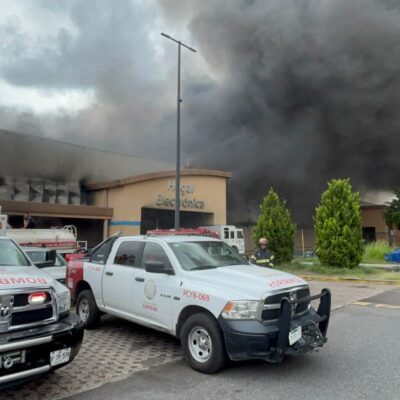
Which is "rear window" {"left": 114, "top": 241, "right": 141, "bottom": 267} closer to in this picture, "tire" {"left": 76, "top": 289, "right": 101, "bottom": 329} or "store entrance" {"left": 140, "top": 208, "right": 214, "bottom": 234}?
"tire" {"left": 76, "top": 289, "right": 101, "bottom": 329}

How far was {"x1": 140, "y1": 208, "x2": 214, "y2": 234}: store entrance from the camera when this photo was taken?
27703mm

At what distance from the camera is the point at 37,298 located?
3.47 m

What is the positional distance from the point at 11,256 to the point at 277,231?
1270cm

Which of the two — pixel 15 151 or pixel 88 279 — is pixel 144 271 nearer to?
pixel 88 279

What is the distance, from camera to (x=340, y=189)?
48.5ft

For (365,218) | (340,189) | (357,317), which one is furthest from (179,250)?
(365,218)

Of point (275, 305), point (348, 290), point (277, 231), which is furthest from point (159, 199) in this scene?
point (275, 305)

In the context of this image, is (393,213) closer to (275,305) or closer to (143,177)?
(143,177)

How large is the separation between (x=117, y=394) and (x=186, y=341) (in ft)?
3.03

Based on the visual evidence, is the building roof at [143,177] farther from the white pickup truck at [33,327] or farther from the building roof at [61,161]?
the white pickup truck at [33,327]

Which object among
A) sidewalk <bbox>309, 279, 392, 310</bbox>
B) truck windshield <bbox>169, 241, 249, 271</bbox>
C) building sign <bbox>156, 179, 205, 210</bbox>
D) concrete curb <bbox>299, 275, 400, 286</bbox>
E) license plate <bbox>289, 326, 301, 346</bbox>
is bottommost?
sidewalk <bbox>309, 279, 392, 310</bbox>

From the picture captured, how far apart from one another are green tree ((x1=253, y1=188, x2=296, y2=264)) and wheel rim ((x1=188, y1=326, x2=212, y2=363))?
1194cm

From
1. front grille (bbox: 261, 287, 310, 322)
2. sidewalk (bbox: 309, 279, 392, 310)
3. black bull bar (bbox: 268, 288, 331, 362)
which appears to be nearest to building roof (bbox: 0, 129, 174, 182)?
sidewalk (bbox: 309, 279, 392, 310)

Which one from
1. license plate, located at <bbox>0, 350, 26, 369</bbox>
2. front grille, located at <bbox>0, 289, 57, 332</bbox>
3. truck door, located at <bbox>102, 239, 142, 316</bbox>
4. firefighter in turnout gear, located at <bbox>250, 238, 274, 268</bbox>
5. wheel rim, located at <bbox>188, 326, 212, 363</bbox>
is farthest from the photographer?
firefighter in turnout gear, located at <bbox>250, 238, 274, 268</bbox>
